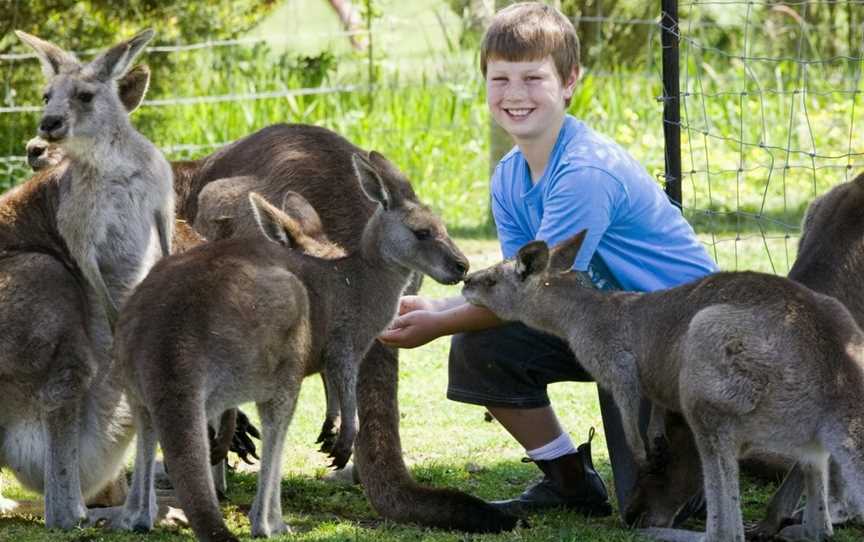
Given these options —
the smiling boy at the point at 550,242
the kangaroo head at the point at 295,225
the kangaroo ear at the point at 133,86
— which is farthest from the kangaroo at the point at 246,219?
the kangaroo ear at the point at 133,86

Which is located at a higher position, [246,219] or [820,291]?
[246,219]

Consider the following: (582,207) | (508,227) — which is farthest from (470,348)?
(582,207)

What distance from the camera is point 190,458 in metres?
3.68

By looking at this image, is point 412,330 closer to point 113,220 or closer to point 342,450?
point 342,450

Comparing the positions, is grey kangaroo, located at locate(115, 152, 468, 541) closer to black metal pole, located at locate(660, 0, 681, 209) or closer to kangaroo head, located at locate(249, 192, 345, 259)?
kangaroo head, located at locate(249, 192, 345, 259)

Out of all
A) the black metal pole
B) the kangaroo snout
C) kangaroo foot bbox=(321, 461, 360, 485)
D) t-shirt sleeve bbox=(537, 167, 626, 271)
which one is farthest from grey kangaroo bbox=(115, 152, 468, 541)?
the black metal pole

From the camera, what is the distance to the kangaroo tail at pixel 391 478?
4195mm

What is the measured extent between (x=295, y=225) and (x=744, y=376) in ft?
5.34

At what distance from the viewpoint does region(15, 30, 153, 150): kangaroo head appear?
182 inches

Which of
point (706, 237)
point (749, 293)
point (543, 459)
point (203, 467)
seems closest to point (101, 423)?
point (203, 467)

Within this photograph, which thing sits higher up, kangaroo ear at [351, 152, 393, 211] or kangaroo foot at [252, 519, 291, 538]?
kangaroo ear at [351, 152, 393, 211]

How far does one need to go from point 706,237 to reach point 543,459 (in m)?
4.24

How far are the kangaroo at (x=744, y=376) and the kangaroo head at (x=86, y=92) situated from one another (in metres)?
1.80

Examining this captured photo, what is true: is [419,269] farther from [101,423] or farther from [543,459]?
[101,423]
